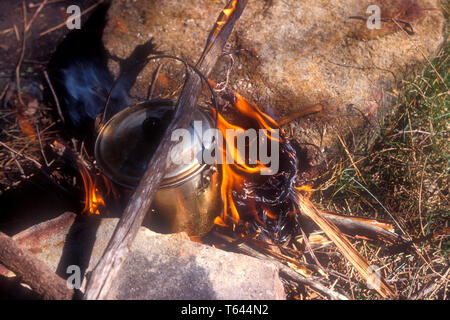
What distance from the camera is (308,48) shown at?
2.92m

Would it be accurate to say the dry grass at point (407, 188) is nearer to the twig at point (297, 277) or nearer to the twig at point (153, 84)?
the twig at point (297, 277)

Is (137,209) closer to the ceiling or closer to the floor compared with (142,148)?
closer to the floor

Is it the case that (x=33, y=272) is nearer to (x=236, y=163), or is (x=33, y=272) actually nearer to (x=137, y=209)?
(x=137, y=209)

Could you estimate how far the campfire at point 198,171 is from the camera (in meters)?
1.95

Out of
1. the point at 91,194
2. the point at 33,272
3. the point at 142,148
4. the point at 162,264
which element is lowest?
the point at 162,264

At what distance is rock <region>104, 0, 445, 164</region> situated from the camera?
8.92 feet

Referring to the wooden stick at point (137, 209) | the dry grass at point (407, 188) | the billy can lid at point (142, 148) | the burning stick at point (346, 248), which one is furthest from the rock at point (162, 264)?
the dry grass at point (407, 188)

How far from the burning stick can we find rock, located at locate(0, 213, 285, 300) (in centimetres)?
70

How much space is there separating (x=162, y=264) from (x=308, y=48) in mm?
2451

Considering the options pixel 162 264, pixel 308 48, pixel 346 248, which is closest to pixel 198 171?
pixel 162 264

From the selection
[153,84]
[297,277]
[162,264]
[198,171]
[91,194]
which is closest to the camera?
[198,171]

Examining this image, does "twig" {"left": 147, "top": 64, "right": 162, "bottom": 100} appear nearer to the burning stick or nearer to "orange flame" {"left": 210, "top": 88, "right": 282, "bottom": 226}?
"orange flame" {"left": 210, "top": 88, "right": 282, "bottom": 226}

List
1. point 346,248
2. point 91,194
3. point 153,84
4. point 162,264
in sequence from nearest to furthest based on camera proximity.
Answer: point 162,264 → point 346,248 → point 91,194 → point 153,84

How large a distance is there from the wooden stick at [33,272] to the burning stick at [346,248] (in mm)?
1929
